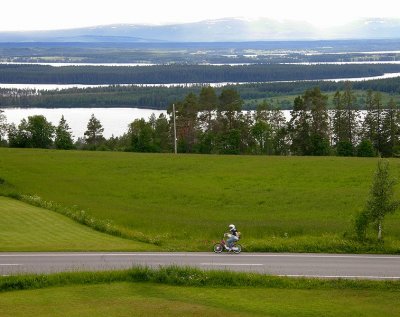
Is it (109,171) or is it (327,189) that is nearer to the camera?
(327,189)

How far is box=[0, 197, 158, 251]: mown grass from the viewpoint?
101 feet

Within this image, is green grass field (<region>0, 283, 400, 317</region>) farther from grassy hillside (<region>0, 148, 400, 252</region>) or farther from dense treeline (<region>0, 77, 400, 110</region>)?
dense treeline (<region>0, 77, 400, 110</region>)

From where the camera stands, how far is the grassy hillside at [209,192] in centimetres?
3431

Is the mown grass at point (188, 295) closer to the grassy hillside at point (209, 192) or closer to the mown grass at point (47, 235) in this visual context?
the mown grass at point (47, 235)

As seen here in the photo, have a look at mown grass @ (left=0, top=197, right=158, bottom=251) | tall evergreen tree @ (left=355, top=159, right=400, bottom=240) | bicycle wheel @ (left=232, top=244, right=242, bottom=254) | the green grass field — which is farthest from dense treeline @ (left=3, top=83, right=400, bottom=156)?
the green grass field

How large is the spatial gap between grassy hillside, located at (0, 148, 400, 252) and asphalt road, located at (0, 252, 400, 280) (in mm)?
1262

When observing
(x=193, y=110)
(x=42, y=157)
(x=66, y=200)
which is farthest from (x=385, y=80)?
(x=66, y=200)

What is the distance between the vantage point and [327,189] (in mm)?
46312

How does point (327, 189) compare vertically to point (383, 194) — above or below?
below

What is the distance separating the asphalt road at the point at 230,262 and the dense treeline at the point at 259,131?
43930 millimetres

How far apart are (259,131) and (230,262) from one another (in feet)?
173

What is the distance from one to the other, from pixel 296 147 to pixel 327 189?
31.4 meters

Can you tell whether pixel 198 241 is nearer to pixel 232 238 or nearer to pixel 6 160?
pixel 232 238

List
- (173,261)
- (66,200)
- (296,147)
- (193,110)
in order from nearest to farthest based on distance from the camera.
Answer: (173,261) → (66,200) → (296,147) → (193,110)
